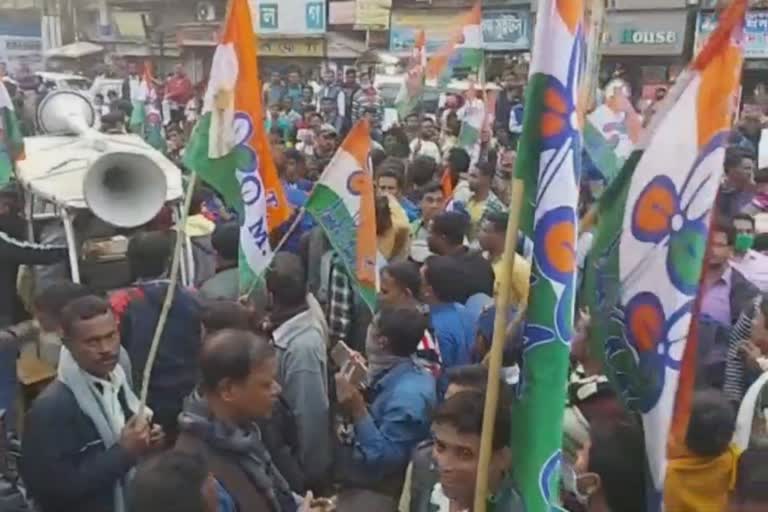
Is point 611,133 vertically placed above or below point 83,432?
above

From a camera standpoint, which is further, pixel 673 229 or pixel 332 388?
pixel 332 388

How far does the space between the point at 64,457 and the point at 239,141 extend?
6.15ft

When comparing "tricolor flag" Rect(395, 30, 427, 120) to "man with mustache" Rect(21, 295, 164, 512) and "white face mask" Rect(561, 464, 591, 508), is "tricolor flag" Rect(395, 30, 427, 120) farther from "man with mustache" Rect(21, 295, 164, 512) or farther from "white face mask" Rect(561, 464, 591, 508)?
"white face mask" Rect(561, 464, 591, 508)

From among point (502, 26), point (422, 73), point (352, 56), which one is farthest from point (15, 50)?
point (422, 73)

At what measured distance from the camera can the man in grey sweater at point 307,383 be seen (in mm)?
4109

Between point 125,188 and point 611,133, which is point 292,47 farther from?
point 125,188

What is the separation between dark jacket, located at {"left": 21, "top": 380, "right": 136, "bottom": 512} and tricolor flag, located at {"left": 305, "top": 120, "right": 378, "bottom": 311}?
6.17ft

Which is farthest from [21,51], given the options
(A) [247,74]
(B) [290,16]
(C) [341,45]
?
(A) [247,74]

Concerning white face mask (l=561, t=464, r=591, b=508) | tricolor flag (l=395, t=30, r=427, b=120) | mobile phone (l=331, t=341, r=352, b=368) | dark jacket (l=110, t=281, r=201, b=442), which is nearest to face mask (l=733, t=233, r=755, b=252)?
mobile phone (l=331, t=341, r=352, b=368)

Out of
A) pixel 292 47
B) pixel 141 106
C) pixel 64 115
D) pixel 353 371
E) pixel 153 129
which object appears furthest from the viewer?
pixel 292 47

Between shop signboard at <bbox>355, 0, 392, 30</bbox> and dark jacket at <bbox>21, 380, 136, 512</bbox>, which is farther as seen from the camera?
shop signboard at <bbox>355, 0, 392, 30</bbox>

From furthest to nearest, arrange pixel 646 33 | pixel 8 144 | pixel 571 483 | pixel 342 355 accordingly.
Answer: pixel 646 33
pixel 8 144
pixel 342 355
pixel 571 483

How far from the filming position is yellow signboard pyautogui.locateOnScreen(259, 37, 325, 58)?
28.3 metres

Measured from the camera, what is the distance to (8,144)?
6.88 metres
